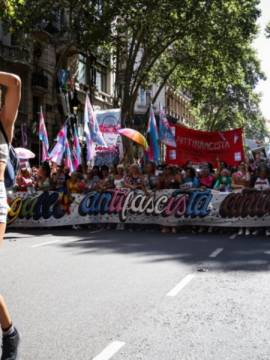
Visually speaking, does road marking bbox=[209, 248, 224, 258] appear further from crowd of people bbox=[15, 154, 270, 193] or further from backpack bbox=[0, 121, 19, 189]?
backpack bbox=[0, 121, 19, 189]

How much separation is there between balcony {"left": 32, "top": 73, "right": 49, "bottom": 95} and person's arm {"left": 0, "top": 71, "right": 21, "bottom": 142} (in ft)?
96.0

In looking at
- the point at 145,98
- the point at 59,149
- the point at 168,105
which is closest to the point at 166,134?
the point at 59,149

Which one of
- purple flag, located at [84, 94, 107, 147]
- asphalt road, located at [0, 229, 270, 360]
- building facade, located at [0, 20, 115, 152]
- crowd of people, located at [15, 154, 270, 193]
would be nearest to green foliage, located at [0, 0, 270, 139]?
building facade, located at [0, 20, 115, 152]

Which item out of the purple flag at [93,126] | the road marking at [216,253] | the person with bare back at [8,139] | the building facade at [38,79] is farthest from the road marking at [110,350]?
the building facade at [38,79]

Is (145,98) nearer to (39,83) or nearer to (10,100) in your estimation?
(39,83)

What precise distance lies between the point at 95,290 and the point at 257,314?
193cm

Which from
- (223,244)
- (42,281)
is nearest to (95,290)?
(42,281)

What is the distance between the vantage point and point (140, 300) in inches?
235

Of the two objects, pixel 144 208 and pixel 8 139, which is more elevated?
pixel 8 139

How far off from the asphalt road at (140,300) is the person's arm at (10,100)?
67.6 inches

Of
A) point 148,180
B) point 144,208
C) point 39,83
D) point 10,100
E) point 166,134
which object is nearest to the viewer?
point 10,100

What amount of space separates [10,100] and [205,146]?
45.3 feet

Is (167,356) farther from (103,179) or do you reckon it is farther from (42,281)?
(103,179)

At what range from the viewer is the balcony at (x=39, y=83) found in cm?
3231
